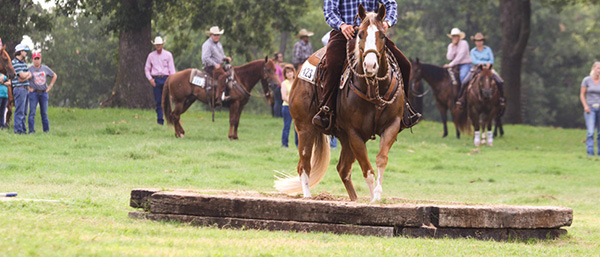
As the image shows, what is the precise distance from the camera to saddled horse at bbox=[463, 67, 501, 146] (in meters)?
24.1

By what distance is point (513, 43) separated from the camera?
3509cm

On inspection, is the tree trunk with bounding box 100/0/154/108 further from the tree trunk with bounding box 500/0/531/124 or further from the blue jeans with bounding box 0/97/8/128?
the tree trunk with bounding box 500/0/531/124

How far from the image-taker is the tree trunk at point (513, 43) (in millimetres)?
34219

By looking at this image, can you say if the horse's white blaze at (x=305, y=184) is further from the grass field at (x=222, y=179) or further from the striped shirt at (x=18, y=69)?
the striped shirt at (x=18, y=69)

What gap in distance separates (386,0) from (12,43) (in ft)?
62.1

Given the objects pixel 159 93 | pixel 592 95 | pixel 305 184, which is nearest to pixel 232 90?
pixel 159 93

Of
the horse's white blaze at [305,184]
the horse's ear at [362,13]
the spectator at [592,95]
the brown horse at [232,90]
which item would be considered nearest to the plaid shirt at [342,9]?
the horse's ear at [362,13]

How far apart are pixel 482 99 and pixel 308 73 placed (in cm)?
1496

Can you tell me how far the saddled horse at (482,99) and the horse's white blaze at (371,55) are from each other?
1610 cm

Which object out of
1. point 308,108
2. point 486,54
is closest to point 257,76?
point 486,54

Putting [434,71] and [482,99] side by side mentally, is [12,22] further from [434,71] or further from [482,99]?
[482,99]

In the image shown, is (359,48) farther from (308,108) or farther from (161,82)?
(161,82)

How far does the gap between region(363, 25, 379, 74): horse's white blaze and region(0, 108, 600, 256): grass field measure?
1.73 metres

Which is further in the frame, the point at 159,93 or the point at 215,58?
the point at 159,93
